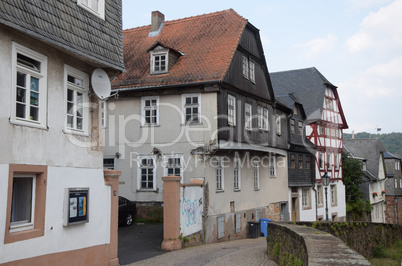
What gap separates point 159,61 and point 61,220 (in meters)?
12.7

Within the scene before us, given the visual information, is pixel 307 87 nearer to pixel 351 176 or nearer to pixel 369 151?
pixel 351 176

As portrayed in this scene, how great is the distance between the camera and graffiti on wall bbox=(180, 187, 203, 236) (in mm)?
16141

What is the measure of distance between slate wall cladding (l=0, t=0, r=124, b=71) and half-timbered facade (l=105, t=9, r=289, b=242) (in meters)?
8.41

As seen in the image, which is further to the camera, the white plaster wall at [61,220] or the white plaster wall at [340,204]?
the white plaster wall at [340,204]

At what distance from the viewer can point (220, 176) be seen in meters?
21.3

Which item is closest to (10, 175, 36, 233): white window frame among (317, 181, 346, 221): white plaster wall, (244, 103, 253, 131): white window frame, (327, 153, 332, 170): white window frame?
(244, 103, 253, 131): white window frame

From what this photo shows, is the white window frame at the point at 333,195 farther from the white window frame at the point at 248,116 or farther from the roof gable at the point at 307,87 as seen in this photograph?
the white window frame at the point at 248,116

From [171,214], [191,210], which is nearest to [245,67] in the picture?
[191,210]

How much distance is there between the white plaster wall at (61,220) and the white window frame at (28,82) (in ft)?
3.39

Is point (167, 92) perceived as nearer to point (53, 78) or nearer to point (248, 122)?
point (248, 122)

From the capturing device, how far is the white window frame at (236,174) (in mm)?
22844

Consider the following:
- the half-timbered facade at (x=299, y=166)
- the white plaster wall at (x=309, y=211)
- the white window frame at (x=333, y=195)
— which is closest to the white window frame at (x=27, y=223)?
the half-timbered facade at (x=299, y=166)

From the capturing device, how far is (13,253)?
8547mm

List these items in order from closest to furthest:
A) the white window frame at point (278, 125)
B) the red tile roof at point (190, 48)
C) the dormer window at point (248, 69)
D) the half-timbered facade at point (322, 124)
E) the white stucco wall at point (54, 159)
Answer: the white stucco wall at point (54, 159) < the red tile roof at point (190, 48) < the dormer window at point (248, 69) < the white window frame at point (278, 125) < the half-timbered facade at point (322, 124)
